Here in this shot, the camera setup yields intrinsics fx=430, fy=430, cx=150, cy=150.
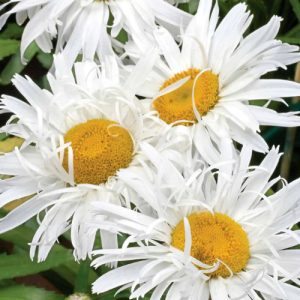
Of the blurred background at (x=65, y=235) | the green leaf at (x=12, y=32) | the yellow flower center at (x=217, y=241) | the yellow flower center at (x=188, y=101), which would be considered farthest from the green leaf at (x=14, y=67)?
the yellow flower center at (x=217, y=241)

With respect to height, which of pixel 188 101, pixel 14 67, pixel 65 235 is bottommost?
pixel 65 235

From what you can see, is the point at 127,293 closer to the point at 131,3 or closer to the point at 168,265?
the point at 168,265

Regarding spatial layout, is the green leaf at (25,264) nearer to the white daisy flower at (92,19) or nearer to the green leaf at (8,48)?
the white daisy flower at (92,19)

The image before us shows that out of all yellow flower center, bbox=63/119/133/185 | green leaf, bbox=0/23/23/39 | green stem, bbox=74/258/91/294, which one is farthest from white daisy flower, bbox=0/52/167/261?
green leaf, bbox=0/23/23/39

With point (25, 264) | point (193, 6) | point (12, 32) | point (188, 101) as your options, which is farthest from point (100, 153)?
point (12, 32)

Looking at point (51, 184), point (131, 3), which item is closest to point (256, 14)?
point (131, 3)

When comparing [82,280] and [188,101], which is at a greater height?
[188,101]

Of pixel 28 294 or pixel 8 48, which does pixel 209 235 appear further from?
pixel 8 48
